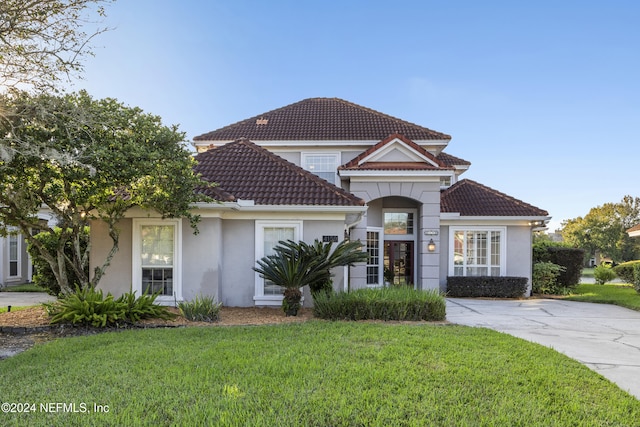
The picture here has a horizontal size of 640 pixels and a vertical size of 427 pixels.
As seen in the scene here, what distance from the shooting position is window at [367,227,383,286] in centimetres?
1541

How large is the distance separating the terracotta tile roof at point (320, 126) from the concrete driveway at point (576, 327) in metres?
7.93

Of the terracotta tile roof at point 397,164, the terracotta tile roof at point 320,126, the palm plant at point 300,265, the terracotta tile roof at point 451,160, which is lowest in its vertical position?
the palm plant at point 300,265

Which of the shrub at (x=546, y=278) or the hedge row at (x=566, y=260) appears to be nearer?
the shrub at (x=546, y=278)

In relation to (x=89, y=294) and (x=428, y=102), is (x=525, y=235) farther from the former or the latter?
(x=89, y=294)

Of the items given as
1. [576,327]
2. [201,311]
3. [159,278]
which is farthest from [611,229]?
[159,278]

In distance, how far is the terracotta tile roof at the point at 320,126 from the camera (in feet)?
53.4

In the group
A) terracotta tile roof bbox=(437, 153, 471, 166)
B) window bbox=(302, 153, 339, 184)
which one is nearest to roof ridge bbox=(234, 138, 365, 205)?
window bbox=(302, 153, 339, 184)

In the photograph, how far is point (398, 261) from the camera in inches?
637

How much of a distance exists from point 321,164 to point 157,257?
28.1ft

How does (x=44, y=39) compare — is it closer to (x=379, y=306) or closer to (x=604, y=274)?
(x=379, y=306)

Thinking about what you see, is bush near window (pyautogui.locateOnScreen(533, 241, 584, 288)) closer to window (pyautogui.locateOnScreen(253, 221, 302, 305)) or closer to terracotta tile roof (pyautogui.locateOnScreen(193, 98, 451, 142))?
terracotta tile roof (pyautogui.locateOnScreen(193, 98, 451, 142))

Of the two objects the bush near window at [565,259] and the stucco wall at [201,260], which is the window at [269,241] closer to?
the stucco wall at [201,260]

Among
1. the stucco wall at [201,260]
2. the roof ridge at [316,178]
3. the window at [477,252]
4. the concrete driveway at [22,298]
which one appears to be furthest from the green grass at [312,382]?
the window at [477,252]

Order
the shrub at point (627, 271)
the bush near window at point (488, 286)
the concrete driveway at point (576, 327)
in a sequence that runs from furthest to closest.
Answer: the shrub at point (627, 271) → the bush near window at point (488, 286) → the concrete driveway at point (576, 327)
